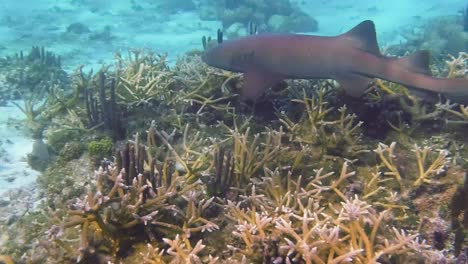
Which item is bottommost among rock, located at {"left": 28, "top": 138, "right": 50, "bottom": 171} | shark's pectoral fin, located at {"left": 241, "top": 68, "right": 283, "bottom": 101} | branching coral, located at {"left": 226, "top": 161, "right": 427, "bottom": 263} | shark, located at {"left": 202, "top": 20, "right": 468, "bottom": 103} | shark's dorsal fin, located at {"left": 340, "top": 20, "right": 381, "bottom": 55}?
rock, located at {"left": 28, "top": 138, "right": 50, "bottom": 171}

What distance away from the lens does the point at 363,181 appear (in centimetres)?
393

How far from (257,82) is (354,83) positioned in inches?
42.3

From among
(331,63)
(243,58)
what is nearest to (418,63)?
(331,63)

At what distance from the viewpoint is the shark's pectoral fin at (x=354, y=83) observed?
4395mm

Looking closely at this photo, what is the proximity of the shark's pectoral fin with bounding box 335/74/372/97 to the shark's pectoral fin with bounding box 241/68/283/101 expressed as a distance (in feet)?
2.30

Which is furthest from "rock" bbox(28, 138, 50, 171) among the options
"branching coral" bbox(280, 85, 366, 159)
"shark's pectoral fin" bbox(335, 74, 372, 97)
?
"shark's pectoral fin" bbox(335, 74, 372, 97)

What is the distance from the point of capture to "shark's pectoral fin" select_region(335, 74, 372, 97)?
4.39 meters

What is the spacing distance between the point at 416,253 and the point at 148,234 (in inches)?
80.1

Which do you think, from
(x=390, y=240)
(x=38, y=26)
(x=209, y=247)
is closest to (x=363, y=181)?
(x=390, y=240)

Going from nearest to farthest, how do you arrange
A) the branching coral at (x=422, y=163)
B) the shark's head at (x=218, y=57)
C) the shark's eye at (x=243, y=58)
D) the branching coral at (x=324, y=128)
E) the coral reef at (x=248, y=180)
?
1. the coral reef at (x=248, y=180)
2. the branching coral at (x=422, y=163)
3. the branching coral at (x=324, y=128)
4. the shark's eye at (x=243, y=58)
5. the shark's head at (x=218, y=57)

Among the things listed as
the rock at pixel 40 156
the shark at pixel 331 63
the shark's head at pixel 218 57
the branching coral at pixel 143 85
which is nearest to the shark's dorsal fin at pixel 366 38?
the shark at pixel 331 63

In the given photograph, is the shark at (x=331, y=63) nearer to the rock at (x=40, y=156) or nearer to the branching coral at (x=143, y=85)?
the branching coral at (x=143, y=85)

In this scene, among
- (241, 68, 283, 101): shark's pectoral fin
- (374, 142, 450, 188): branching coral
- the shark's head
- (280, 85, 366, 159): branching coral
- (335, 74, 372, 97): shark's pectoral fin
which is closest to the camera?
(374, 142, 450, 188): branching coral

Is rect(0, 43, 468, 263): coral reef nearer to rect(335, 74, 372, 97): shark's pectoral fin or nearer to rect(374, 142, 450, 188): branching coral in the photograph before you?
rect(374, 142, 450, 188): branching coral
